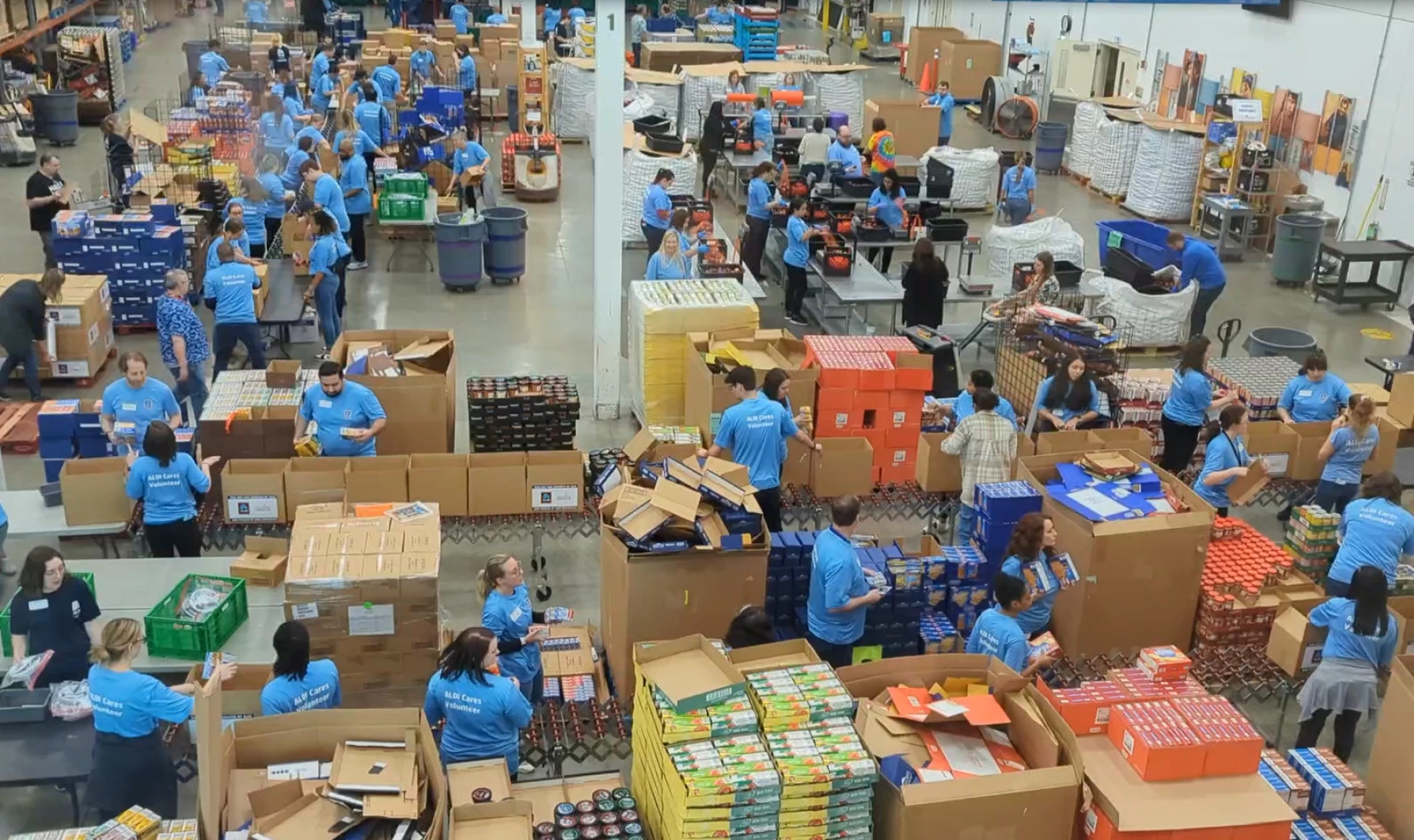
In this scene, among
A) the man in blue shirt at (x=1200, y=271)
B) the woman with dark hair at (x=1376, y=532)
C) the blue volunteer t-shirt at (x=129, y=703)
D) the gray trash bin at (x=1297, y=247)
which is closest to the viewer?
the blue volunteer t-shirt at (x=129, y=703)

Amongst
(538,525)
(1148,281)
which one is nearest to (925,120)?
(1148,281)

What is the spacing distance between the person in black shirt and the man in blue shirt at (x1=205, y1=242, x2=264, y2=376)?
11.8 ft

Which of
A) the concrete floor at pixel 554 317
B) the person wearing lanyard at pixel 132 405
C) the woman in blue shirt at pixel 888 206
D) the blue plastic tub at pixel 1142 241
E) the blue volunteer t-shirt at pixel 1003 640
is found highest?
the woman in blue shirt at pixel 888 206

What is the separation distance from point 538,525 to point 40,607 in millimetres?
2962

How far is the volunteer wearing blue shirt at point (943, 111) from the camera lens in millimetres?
19516

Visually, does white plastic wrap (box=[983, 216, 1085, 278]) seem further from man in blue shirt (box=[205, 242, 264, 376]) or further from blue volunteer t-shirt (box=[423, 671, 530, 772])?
blue volunteer t-shirt (box=[423, 671, 530, 772])

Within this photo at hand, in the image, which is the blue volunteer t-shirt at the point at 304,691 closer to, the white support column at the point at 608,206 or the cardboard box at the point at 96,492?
the cardboard box at the point at 96,492

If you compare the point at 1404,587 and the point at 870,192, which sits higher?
the point at 870,192

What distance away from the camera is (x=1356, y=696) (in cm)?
632

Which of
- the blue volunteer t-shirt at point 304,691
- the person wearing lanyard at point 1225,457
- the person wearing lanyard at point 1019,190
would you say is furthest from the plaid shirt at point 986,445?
the person wearing lanyard at point 1019,190

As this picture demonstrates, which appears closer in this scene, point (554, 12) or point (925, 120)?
point (925, 120)

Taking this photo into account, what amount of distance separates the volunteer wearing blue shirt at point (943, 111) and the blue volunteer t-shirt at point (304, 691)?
1578 cm

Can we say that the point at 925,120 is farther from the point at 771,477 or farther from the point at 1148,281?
the point at 771,477

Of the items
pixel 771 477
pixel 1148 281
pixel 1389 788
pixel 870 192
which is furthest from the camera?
pixel 870 192
